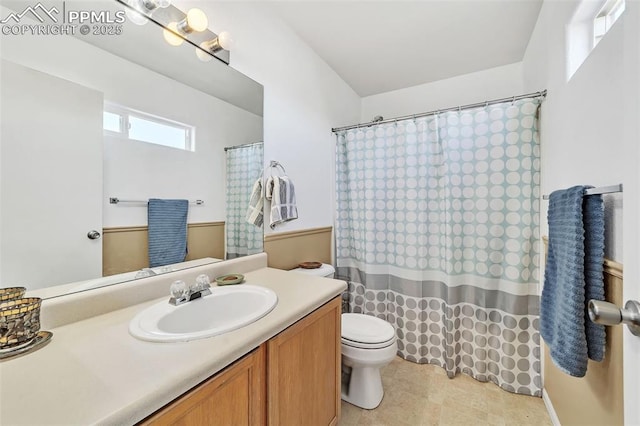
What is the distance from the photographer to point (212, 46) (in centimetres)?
134

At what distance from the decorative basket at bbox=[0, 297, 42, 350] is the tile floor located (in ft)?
4.80

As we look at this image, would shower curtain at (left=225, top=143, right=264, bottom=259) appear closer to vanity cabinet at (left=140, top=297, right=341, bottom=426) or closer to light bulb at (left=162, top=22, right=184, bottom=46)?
light bulb at (left=162, top=22, right=184, bottom=46)

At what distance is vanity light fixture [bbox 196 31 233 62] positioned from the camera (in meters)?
1.31

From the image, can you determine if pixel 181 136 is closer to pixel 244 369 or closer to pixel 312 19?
pixel 244 369

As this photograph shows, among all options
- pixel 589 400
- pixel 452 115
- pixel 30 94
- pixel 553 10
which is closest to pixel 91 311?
pixel 30 94

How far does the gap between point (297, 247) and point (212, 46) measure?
4.42 feet

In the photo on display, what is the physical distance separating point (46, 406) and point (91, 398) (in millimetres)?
73

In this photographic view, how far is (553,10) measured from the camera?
137cm

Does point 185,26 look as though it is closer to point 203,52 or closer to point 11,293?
point 203,52

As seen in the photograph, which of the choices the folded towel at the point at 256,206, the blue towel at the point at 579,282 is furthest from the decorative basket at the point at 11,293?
the blue towel at the point at 579,282

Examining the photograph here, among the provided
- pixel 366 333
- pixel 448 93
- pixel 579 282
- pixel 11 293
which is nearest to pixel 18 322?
pixel 11 293

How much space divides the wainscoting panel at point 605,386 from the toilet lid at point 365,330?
2.70ft

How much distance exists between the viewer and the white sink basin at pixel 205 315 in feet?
2.53

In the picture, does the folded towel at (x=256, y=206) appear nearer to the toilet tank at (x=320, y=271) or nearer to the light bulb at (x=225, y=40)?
Result: the toilet tank at (x=320, y=271)
